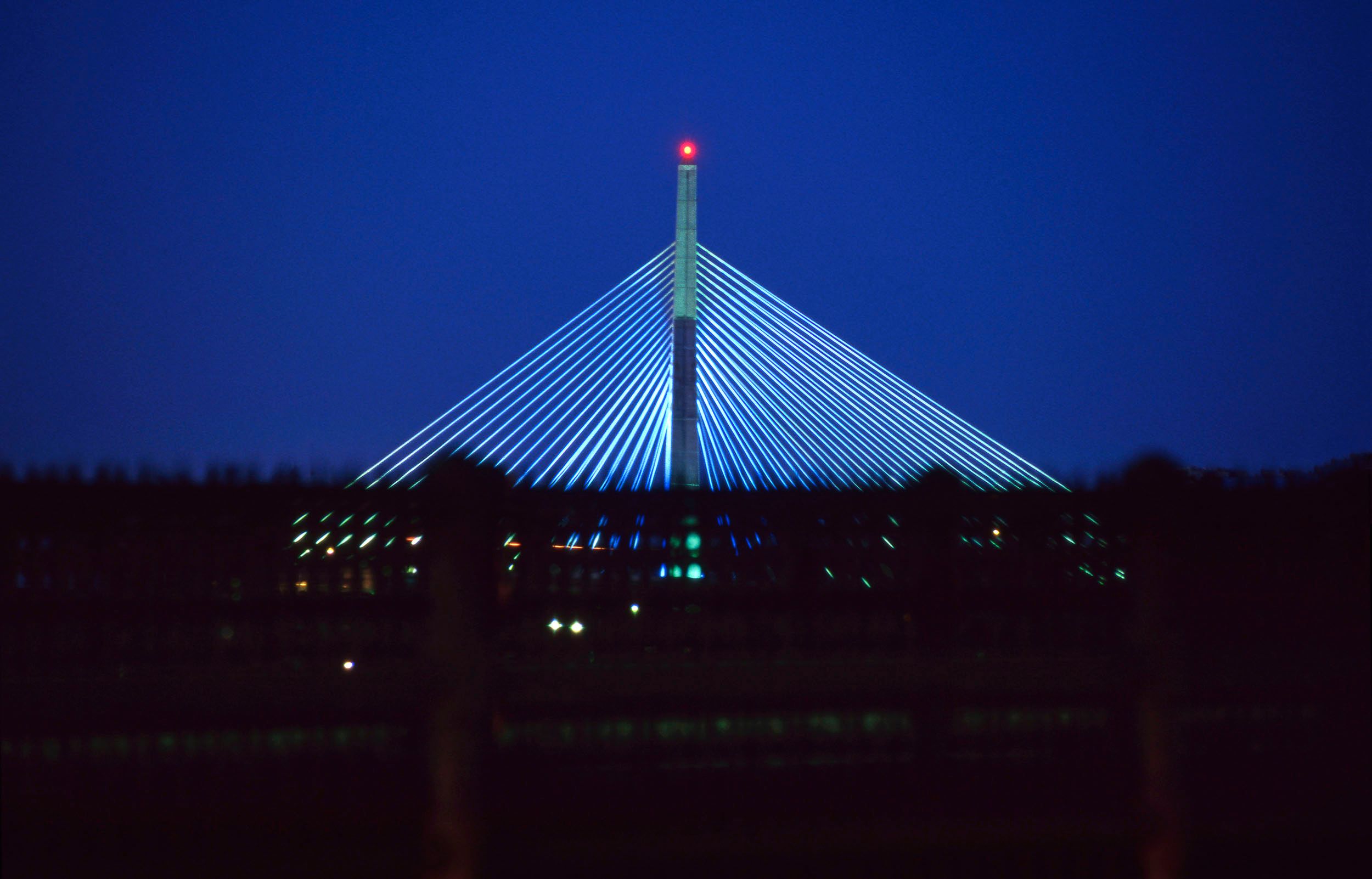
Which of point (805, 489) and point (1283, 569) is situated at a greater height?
point (805, 489)

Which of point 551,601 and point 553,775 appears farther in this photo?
point 553,775

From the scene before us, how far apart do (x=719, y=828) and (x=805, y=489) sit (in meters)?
1.13

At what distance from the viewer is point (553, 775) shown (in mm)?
3375

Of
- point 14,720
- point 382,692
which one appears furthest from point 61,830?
point 382,692

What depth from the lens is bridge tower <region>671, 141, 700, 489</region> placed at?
11023 millimetres

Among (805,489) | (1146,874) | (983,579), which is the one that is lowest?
(1146,874)

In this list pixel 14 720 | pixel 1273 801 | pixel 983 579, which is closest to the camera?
pixel 14 720

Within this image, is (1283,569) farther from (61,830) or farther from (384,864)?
(61,830)

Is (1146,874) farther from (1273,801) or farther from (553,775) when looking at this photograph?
(553,775)

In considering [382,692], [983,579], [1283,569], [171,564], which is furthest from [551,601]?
[1283,569]

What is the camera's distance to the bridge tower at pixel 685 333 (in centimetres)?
1102

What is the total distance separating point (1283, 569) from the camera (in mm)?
3295

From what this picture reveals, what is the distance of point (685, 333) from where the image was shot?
1192 cm

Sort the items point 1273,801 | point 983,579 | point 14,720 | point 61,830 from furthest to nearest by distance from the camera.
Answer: point 1273,801 → point 983,579 → point 61,830 → point 14,720
